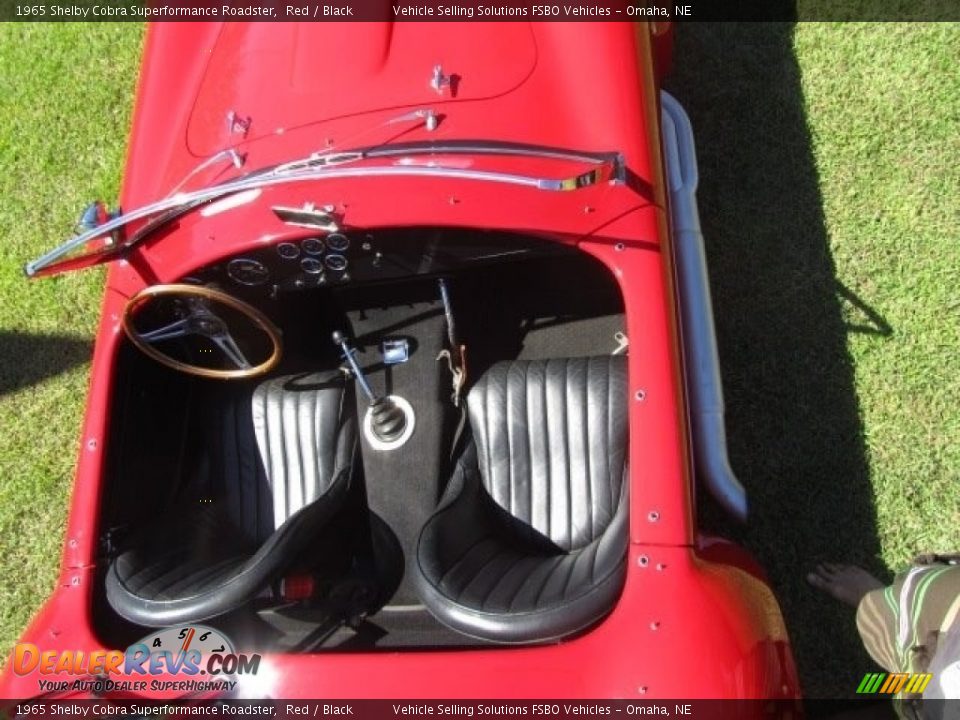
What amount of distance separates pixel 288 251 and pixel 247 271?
0.15m

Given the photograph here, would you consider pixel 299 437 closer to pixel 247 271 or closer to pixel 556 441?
pixel 247 271

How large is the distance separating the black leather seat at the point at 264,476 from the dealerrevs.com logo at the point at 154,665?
0.87 ft

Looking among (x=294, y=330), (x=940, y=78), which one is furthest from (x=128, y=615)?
(x=940, y=78)

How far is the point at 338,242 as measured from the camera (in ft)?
7.56

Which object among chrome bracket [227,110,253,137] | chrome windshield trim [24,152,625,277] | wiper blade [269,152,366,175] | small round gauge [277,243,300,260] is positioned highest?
chrome bracket [227,110,253,137]

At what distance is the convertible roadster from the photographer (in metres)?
2.01

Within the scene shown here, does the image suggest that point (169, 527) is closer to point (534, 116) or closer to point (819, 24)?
point (534, 116)

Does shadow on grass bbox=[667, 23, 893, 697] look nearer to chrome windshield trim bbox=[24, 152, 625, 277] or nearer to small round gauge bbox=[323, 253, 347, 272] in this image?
chrome windshield trim bbox=[24, 152, 625, 277]

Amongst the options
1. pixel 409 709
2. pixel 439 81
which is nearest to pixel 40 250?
pixel 439 81

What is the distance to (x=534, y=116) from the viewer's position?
2355mm

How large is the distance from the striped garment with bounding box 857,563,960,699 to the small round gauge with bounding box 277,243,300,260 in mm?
1698

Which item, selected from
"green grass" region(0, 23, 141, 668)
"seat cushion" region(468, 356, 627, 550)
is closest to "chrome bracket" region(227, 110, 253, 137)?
"seat cushion" region(468, 356, 627, 550)

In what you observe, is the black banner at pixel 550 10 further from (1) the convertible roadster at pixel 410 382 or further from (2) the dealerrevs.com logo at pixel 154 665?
(2) the dealerrevs.com logo at pixel 154 665

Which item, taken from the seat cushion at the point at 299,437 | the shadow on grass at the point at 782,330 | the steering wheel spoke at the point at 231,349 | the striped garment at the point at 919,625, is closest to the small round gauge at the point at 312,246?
the steering wheel spoke at the point at 231,349
